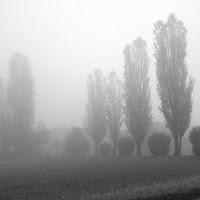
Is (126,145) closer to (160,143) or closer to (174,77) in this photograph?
(160,143)

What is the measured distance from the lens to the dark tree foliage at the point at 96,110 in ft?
205

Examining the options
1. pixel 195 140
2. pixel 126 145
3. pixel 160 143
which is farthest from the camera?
pixel 126 145

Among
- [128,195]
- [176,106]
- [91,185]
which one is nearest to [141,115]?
[176,106]

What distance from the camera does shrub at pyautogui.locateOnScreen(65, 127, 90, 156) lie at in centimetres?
5866

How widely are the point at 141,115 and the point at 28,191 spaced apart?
36070 millimetres

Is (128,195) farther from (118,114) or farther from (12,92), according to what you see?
(12,92)

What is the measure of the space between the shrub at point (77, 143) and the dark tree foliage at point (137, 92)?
12028mm

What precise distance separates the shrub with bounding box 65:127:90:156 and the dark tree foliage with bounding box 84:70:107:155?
363 centimetres

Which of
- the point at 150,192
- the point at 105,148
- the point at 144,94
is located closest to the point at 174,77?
the point at 144,94

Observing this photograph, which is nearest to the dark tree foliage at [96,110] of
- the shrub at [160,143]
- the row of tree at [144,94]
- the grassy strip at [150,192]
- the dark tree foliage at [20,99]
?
the row of tree at [144,94]

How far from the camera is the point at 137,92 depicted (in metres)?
50.6

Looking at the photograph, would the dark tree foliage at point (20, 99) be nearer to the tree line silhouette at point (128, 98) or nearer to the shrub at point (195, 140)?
the tree line silhouette at point (128, 98)

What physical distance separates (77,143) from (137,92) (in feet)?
54.3

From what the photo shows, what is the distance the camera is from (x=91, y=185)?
50.4ft
